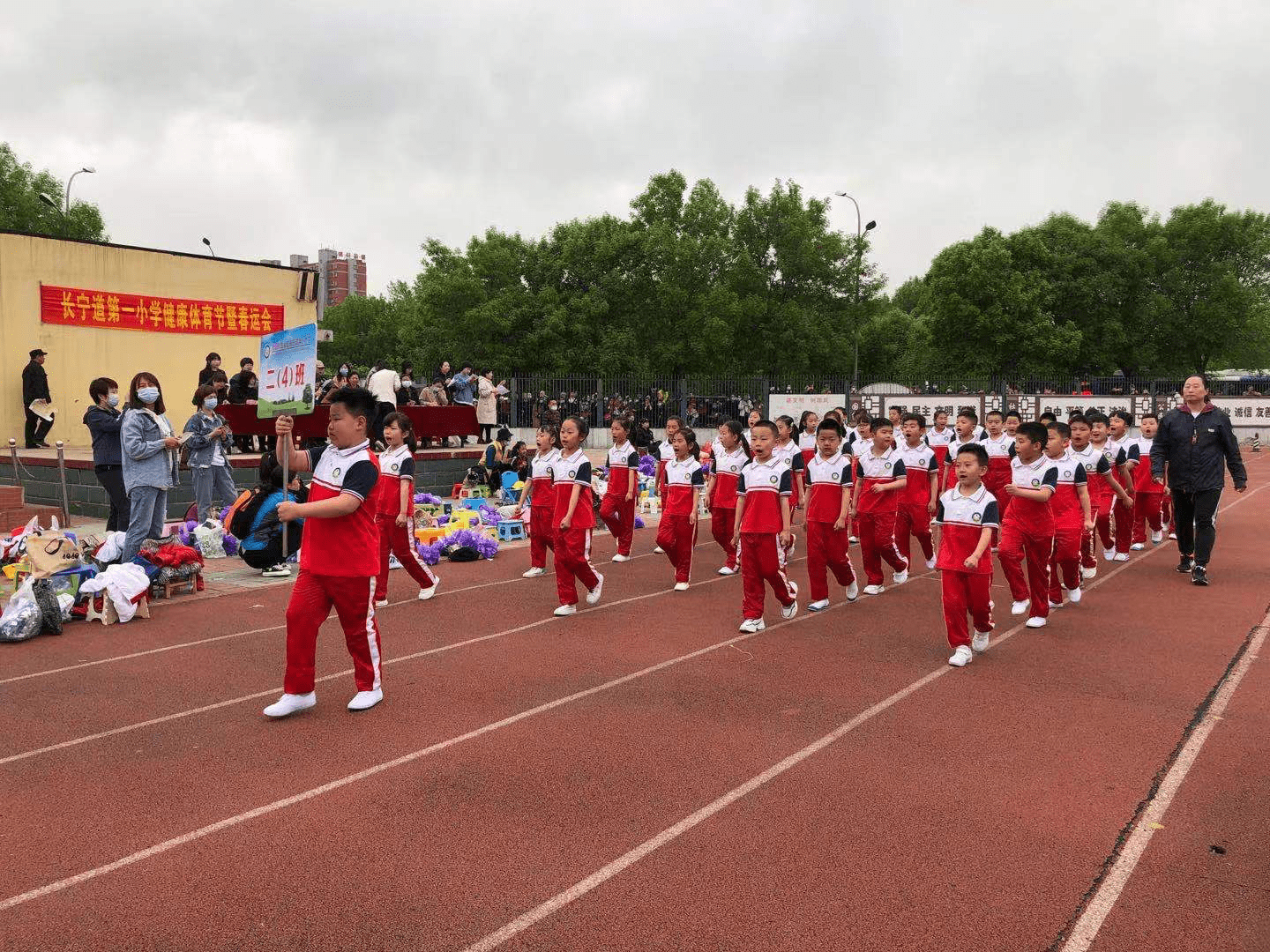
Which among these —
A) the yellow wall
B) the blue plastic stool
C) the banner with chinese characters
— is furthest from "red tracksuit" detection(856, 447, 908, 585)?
the banner with chinese characters

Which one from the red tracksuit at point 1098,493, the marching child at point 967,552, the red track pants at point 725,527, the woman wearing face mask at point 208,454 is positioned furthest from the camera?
the woman wearing face mask at point 208,454

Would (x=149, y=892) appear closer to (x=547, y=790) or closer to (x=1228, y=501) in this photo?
(x=547, y=790)

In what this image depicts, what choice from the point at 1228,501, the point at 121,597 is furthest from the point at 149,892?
the point at 1228,501

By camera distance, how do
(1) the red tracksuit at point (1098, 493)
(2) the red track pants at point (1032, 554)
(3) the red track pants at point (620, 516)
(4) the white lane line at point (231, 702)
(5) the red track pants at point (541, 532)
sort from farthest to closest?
1. (3) the red track pants at point (620, 516)
2. (1) the red tracksuit at point (1098, 493)
3. (5) the red track pants at point (541, 532)
4. (2) the red track pants at point (1032, 554)
5. (4) the white lane line at point (231, 702)

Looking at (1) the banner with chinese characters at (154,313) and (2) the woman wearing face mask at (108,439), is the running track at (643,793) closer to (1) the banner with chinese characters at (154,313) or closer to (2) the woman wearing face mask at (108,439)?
(2) the woman wearing face mask at (108,439)

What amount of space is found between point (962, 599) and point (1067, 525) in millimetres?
2525

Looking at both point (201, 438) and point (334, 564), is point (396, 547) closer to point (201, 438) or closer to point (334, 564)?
point (201, 438)

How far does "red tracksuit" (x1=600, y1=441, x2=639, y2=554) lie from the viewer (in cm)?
1108

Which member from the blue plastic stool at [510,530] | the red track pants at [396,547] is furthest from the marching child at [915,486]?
the blue plastic stool at [510,530]

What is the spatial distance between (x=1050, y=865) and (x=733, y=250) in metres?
44.2

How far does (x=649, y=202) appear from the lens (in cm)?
4559

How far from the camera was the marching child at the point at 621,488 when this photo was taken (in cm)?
1102

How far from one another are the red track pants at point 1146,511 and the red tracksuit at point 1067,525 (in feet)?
12.9

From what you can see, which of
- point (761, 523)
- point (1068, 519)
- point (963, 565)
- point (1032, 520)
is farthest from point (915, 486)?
point (963, 565)
